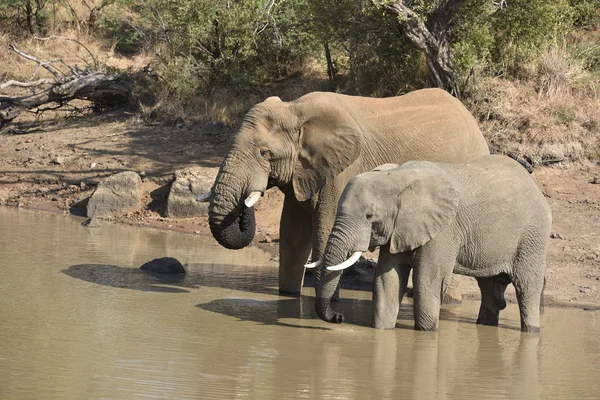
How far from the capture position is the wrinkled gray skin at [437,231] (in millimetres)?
8711

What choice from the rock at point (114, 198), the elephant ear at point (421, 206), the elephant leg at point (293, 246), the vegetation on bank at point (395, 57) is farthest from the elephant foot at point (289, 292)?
the vegetation on bank at point (395, 57)

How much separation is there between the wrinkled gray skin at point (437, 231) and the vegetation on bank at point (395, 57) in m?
6.28

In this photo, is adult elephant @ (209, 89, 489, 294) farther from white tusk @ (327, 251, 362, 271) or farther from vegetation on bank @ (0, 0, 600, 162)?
vegetation on bank @ (0, 0, 600, 162)

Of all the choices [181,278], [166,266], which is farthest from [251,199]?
[166,266]

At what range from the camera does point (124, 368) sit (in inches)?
300

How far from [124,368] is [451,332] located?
318 centimetres

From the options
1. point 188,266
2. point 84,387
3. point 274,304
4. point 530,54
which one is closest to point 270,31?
point 530,54

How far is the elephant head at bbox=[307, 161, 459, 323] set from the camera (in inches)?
340

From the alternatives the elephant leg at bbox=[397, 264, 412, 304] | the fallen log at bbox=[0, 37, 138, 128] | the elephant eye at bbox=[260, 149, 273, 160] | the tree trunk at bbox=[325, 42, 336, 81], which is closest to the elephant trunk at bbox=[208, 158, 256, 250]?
the elephant eye at bbox=[260, 149, 273, 160]

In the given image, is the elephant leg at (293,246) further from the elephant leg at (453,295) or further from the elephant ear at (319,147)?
the elephant leg at (453,295)

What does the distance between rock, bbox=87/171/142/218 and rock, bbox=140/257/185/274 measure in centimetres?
401

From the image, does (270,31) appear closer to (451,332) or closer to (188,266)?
(188,266)

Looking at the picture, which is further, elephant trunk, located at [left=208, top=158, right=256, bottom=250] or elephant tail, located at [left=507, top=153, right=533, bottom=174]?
elephant tail, located at [left=507, top=153, right=533, bottom=174]

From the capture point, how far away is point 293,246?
10.7 m
